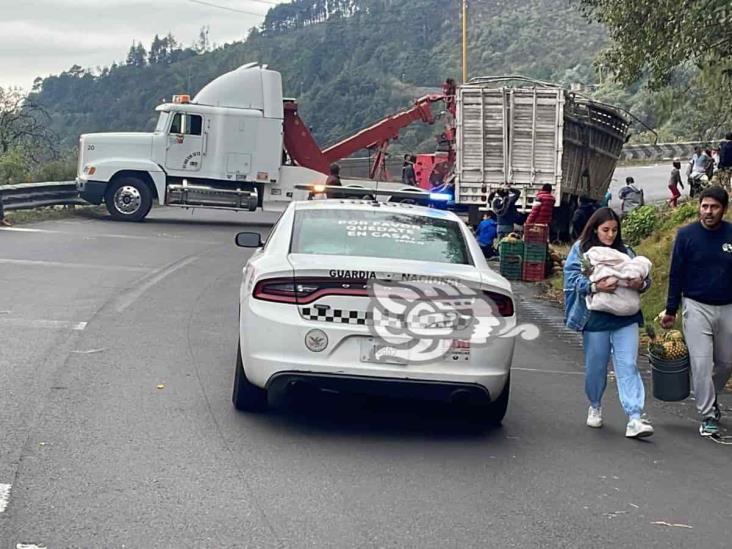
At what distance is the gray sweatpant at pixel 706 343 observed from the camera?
7.69 meters

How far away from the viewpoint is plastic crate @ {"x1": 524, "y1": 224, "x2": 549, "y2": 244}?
17.4 meters

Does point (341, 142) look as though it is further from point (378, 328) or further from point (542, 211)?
point (378, 328)

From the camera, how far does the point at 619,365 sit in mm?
7652

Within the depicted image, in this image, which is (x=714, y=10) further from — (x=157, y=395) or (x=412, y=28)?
(x=412, y=28)

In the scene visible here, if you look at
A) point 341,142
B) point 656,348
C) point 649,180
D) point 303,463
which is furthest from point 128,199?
point 649,180

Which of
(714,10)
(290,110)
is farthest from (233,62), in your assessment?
(714,10)

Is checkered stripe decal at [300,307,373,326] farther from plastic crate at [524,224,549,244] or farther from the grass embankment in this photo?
the grass embankment

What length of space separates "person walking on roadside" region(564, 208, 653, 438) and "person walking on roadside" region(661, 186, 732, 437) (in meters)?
0.33

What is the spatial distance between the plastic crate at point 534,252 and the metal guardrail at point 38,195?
11.9 meters

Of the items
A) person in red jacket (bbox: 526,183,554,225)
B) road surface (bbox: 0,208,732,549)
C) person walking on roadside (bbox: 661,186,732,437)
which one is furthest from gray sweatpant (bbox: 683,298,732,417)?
person in red jacket (bbox: 526,183,554,225)

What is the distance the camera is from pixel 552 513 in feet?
19.1

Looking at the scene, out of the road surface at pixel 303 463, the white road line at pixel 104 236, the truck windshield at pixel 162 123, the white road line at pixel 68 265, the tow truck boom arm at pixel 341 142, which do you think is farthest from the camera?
the tow truck boom arm at pixel 341 142

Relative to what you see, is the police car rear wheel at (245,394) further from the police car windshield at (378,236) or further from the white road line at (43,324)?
the white road line at (43,324)

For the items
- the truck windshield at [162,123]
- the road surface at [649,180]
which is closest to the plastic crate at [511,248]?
the truck windshield at [162,123]
